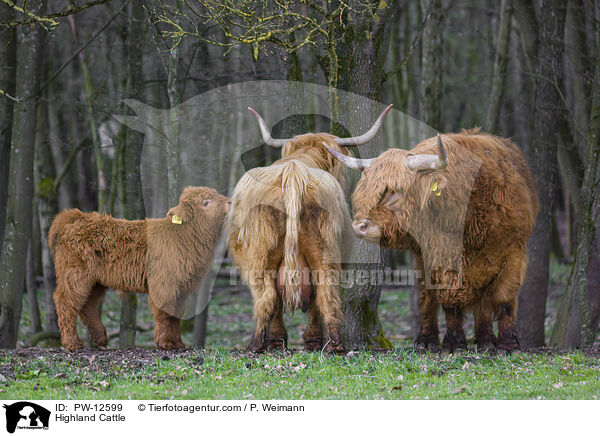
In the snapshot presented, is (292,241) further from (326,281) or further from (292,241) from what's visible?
(326,281)

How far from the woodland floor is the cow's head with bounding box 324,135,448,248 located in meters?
1.28

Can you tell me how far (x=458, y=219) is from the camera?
25.4 feet

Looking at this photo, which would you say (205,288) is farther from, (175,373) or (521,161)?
(521,161)

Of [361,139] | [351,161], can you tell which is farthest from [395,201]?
[361,139]

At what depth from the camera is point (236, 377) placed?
22.3 ft

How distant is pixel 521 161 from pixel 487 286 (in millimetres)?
1605

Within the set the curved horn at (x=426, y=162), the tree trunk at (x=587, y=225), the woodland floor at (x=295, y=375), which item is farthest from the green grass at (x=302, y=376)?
the curved horn at (x=426, y=162)

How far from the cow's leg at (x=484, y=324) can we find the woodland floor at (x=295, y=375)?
46cm

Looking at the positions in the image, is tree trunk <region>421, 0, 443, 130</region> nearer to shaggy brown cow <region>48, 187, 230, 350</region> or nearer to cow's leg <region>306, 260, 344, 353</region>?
shaggy brown cow <region>48, 187, 230, 350</region>

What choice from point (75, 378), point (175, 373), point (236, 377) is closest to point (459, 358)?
point (236, 377)

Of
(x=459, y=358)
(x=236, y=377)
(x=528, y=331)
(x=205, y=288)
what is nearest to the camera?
(x=236, y=377)

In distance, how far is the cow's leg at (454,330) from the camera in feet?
26.4

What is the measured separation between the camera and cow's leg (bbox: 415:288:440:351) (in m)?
8.28

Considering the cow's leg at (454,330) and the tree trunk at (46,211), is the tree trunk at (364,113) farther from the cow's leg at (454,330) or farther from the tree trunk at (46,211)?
the tree trunk at (46,211)
